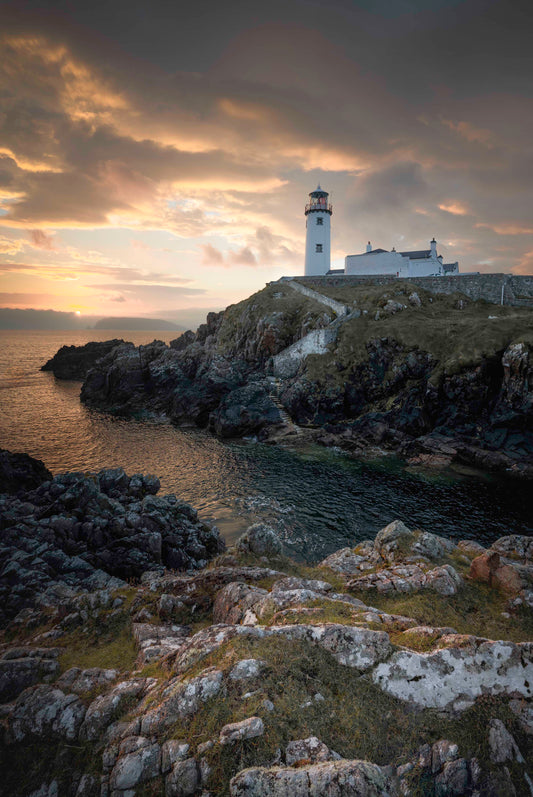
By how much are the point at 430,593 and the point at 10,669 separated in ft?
47.1

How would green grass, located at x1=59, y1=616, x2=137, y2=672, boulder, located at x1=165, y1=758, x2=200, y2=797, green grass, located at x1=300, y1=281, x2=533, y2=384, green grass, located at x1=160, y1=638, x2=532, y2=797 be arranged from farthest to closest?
1. green grass, located at x1=300, y1=281, x2=533, y2=384
2. green grass, located at x1=59, y1=616, x2=137, y2=672
3. green grass, located at x1=160, y1=638, x2=532, y2=797
4. boulder, located at x1=165, y1=758, x2=200, y2=797

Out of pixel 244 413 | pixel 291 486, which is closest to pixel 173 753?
pixel 291 486

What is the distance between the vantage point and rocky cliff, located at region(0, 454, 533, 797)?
262 inches

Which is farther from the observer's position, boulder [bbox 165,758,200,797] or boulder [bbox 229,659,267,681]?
boulder [bbox 229,659,267,681]

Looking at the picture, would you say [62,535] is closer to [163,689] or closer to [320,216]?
[163,689]

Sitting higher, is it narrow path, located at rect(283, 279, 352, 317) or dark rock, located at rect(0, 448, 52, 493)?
narrow path, located at rect(283, 279, 352, 317)

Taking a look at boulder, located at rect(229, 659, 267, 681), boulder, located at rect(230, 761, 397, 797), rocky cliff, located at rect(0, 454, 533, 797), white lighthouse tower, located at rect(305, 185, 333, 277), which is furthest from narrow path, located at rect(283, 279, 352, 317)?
boulder, located at rect(230, 761, 397, 797)

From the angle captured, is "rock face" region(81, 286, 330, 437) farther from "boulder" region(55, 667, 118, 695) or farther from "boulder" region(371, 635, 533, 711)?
"boulder" region(371, 635, 533, 711)

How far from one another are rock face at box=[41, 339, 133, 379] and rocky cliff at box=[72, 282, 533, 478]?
125 ft

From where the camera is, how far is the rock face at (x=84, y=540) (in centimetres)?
1886

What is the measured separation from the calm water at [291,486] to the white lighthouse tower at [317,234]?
60.0 m

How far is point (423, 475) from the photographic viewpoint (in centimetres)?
3934

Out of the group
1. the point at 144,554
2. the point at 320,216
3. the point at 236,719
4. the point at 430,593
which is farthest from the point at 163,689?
the point at 320,216

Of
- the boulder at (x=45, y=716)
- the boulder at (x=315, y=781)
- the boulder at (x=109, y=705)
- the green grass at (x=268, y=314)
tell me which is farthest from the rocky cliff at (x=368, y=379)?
the boulder at (x=45, y=716)
